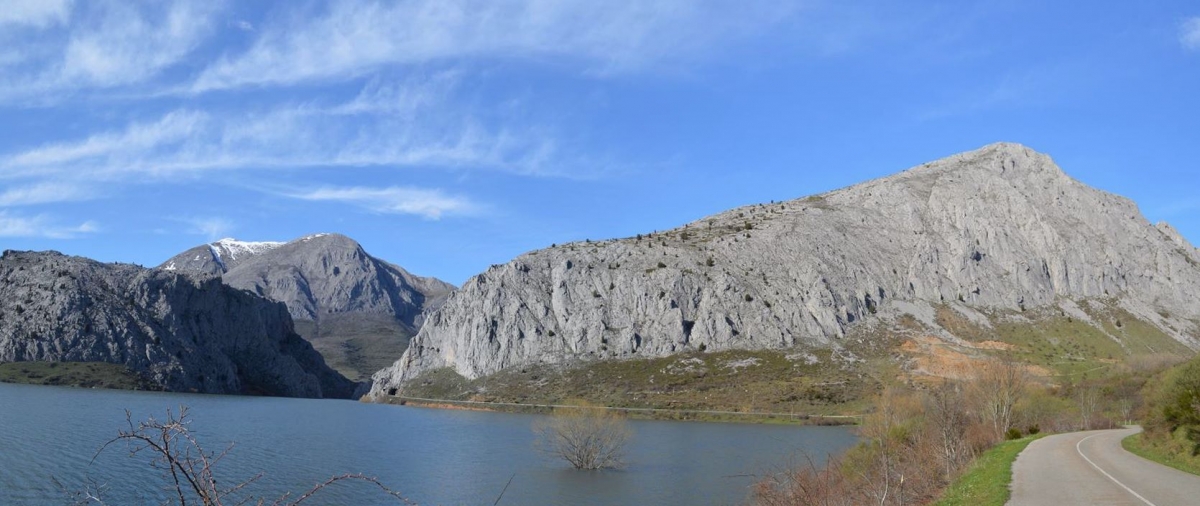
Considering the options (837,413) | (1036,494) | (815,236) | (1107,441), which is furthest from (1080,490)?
(815,236)

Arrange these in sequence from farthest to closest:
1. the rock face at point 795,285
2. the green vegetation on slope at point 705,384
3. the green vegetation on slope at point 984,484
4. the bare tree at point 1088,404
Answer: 1. the rock face at point 795,285
2. the green vegetation on slope at point 705,384
3. the bare tree at point 1088,404
4. the green vegetation on slope at point 984,484

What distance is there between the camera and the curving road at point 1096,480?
2220 cm

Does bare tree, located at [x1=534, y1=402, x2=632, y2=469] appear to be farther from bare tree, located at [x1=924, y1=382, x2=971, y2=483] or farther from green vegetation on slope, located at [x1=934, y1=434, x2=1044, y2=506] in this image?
green vegetation on slope, located at [x1=934, y1=434, x2=1044, y2=506]

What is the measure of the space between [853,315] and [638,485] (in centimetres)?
12990

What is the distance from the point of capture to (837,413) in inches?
4970

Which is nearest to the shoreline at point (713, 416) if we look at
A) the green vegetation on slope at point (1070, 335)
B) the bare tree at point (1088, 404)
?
the bare tree at point (1088, 404)

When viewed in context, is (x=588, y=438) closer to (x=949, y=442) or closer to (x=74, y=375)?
(x=949, y=442)

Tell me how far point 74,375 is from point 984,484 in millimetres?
186471

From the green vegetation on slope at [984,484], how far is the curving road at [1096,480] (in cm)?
37

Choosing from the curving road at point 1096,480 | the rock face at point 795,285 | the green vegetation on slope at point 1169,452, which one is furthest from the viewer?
the rock face at point 795,285

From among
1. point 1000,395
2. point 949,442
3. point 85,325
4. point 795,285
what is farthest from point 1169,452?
point 85,325

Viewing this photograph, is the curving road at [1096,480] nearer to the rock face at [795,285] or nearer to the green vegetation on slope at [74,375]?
the rock face at [795,285]

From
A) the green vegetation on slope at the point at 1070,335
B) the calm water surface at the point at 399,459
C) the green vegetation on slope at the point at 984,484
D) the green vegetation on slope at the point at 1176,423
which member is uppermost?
the green vegetation on slope at the point at 1070,335

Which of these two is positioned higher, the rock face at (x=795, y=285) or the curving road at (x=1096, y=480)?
the rock face at (x=795, y=285)
